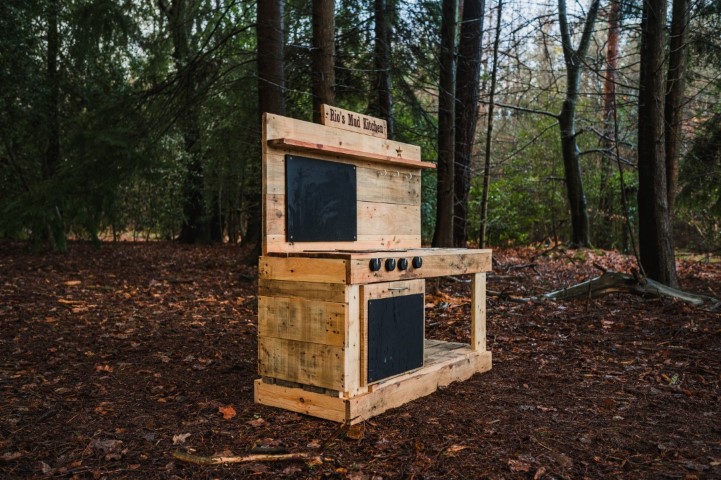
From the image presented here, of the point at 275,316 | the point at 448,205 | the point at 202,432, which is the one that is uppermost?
the point at 448,205

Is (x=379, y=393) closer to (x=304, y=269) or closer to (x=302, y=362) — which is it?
(x=302, y=362)

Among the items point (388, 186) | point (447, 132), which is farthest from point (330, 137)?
point (447, 132)

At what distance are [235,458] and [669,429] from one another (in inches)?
103

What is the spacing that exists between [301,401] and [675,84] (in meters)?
8.10

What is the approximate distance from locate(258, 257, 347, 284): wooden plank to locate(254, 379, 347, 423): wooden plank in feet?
2.53

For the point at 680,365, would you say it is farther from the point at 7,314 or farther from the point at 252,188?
the point at 252,188

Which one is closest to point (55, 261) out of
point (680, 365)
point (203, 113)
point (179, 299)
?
point (179, 299)

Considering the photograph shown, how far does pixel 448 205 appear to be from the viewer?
8617 millimetres

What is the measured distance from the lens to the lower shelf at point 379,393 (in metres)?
3.64

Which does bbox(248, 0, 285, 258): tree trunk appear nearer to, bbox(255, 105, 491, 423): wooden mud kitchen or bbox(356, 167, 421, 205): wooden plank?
bbox(356, 167, 421, 205): wooden plank

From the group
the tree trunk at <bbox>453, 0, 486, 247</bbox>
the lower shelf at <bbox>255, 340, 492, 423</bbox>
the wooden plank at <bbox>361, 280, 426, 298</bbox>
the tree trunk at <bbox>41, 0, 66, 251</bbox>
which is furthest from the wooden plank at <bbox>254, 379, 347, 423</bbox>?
the tree trunk at <bbox>41, 0, 66, 251</bbox>

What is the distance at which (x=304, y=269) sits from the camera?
12.3ft

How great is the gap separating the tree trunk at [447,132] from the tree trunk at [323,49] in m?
1.93

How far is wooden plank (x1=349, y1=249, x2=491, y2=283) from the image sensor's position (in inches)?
140
